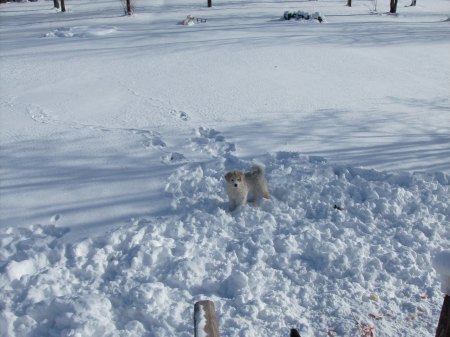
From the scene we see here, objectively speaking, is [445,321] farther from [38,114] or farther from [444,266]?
[38,114]

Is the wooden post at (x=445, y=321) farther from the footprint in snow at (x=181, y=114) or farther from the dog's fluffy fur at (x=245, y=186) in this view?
the footprint in snow at (x=181, y=114)

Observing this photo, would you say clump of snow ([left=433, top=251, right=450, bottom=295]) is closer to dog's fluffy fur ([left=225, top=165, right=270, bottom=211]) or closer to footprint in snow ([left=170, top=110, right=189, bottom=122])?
dog's fluffy fur ([left=225, top=165, right=270, bottom=211])

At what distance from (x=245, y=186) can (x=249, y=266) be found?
1.15m

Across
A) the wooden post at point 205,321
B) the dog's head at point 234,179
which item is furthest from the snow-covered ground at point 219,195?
the wooden post at point 205,321

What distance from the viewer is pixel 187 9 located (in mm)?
24656

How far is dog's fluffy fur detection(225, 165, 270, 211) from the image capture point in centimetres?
505

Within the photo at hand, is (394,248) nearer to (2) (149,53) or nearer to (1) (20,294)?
(1) (20,294)

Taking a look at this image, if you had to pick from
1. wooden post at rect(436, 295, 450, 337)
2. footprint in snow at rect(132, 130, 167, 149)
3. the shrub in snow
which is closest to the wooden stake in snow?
wooden post at rect(436, 295, 450, 337)

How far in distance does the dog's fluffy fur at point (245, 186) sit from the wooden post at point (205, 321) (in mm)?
2178

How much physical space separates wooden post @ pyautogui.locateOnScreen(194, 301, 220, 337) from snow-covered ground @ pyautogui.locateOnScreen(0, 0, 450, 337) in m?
0.83

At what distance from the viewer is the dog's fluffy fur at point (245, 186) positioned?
505cm

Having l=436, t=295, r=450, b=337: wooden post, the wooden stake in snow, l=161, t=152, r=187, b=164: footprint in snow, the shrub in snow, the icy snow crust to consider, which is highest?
the shrub in snow

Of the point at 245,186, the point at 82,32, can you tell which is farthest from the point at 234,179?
the point at 82,32

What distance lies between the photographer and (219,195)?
5586 mm
